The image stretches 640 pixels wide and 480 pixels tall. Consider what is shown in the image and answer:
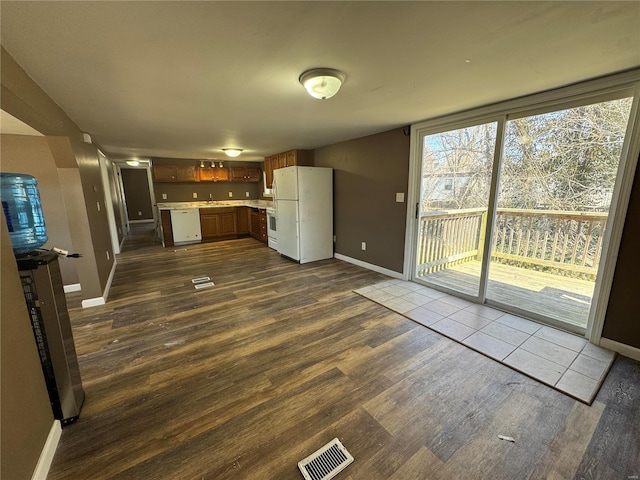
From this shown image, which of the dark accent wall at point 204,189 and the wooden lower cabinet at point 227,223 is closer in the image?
the wooden lower cabinet at point 227,223

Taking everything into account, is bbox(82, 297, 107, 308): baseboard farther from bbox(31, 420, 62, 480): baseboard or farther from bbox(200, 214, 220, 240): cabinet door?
bbox(200, 214, 220, 240): cabinet door

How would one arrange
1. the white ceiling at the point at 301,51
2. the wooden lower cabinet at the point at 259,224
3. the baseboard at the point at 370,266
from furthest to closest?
the wooden lower cabinet at the point at 259,224 → the baseboard at the point at 370,266 → the white ceiling at the point at 301,51

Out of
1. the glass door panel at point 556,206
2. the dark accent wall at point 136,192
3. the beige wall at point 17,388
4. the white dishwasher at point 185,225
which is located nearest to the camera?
the beige wall at point 17,388

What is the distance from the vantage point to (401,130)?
144 inches

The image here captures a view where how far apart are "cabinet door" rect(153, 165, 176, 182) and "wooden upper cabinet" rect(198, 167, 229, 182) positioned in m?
0.65

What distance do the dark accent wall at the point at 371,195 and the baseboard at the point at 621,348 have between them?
2142 mm

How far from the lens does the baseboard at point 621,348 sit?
2.08m

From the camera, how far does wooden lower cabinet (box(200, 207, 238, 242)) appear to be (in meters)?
6.55

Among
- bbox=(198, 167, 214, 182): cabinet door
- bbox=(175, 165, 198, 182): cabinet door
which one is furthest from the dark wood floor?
bbox=(198, 167, 214, 182): cabinet door

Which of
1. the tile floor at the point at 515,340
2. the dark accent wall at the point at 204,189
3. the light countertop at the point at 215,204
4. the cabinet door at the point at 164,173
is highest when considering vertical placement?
the cabinet door at the point at 164,173

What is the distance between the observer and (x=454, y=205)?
3.69m

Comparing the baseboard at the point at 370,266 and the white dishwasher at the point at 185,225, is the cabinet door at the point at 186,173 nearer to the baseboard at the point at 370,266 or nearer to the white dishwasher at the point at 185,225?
the white dishwasher at the point at 185,225

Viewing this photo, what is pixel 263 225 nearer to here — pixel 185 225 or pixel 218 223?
pixel 218 223

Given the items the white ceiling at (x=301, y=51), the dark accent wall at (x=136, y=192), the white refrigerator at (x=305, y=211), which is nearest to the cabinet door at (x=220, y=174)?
the white refrigerator at (x=305, y=211)
